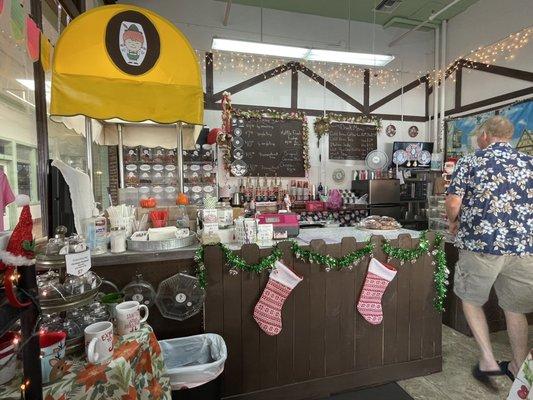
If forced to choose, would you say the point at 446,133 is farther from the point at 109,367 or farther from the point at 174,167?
the point at 109,367

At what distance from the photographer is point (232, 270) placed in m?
2.14

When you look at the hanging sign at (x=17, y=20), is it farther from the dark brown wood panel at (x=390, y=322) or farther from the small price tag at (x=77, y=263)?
the dark brown wood panel at (x=390, y=322)

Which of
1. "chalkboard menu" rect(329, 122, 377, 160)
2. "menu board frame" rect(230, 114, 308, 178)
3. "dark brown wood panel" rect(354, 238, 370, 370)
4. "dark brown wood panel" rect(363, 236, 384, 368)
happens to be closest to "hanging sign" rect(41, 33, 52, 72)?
"dark brown wood panel" rect(354, 238, 370, 370)

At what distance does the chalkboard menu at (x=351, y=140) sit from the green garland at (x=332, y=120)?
0.07m

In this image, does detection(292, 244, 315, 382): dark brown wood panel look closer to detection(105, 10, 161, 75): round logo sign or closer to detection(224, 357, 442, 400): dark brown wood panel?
detection(224, 357, 442, 400): dark brown wood panel

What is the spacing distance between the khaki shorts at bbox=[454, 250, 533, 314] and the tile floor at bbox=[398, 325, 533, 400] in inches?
24.3

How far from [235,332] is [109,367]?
1.11m

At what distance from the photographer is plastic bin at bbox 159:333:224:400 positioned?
166 cm

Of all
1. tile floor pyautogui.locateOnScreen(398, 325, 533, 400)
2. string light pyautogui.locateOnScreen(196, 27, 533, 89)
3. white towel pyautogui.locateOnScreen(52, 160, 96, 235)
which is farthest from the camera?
string light pyautogui.locateOnScreen(196, 27, 533, 89)

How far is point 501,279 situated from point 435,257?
19.3 inches

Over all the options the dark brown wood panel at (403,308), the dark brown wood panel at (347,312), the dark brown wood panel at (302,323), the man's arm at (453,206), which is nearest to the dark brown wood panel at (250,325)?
the dark brown wood panel at (302,323)

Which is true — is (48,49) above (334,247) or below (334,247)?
above

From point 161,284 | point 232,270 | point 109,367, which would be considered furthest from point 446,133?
point 109,367

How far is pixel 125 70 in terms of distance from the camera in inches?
84.3
